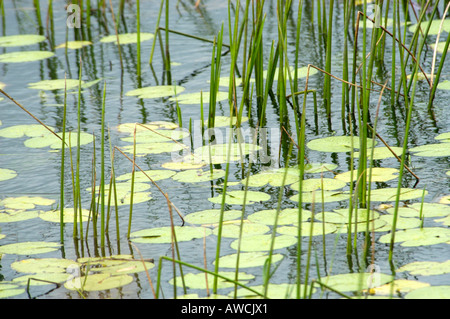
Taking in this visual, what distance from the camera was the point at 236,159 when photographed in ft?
7.54

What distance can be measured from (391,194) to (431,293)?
0.60 metres

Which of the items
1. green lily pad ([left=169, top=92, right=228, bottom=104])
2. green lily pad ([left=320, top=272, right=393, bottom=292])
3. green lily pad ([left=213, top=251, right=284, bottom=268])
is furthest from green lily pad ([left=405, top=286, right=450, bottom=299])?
green lily pad ([left=169, top=92, right=228, bottom=104])

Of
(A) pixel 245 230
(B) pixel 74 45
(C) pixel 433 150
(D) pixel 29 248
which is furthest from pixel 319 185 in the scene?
(B) pixel 74 45

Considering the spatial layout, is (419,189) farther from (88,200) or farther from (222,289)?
(88,200)

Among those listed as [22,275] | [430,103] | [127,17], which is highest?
[127,17]

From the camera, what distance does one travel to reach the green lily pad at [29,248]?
68.2 inches

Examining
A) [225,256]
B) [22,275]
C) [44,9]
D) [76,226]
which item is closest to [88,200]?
[76,226]

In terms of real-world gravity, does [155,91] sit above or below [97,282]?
above

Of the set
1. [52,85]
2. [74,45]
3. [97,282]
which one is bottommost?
[97,282]

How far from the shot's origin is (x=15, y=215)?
1.97 meters

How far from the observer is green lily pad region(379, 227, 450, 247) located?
164 cm

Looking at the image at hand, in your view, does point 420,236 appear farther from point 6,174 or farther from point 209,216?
point 6,174

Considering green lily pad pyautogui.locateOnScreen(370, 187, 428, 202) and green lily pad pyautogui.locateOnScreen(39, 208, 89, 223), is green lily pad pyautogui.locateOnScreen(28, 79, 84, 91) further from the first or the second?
green lily pad pyautogui.locateOnScreen(370, 187, 428, 202)

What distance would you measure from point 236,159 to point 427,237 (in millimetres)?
843
